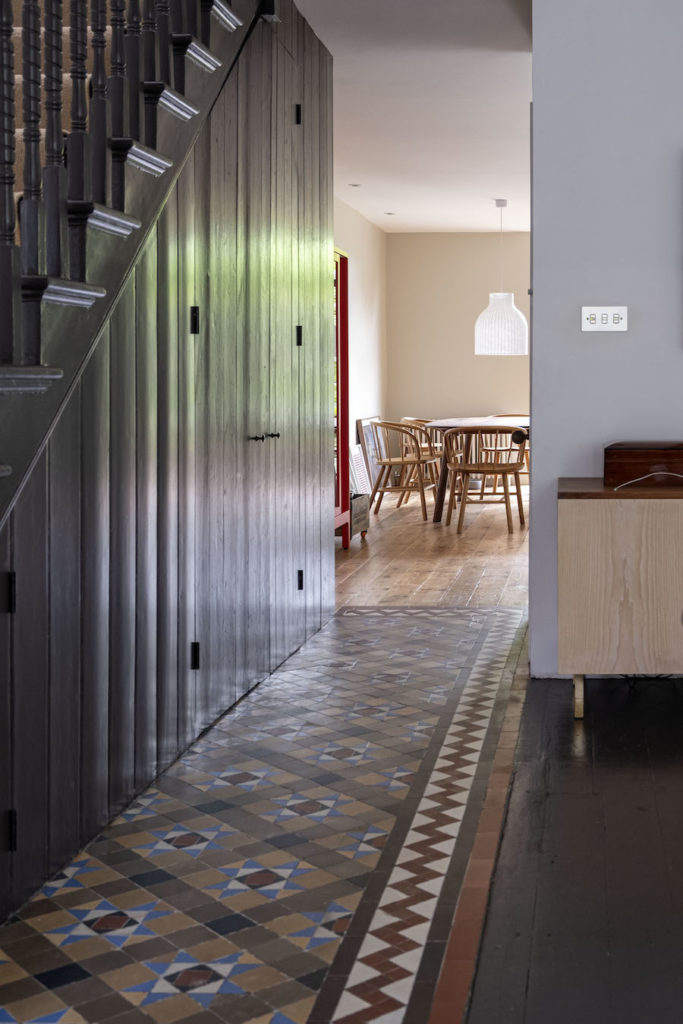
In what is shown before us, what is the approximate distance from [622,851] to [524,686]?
5.76ft

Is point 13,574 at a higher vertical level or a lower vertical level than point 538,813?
A: higher

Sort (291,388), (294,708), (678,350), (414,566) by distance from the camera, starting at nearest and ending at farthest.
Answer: (294,708), (678,350), (291,388), (414,566)

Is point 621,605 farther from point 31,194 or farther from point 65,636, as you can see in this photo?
point 31,194

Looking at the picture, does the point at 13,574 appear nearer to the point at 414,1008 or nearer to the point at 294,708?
the point at 414,1008

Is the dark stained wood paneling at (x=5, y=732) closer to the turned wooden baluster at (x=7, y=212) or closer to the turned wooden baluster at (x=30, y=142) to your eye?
the turned wooden baluster at (x=7, y=212)

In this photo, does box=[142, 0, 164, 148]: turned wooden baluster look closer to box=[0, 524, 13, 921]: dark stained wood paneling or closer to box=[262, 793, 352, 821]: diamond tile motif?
box=[0, 524, 13, 921]: dark stained wood paneling

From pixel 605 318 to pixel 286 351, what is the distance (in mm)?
1462

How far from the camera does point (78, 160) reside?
2781 mm

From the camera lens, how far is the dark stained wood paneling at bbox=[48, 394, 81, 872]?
2.86 m

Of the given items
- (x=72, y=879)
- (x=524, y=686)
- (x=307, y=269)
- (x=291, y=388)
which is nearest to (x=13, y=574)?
(x=72, y=879)

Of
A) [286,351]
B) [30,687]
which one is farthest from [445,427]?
[30,687]

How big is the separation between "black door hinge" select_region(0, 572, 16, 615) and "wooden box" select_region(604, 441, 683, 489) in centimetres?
240

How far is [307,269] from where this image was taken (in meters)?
5.85

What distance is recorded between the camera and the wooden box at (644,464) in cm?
425
